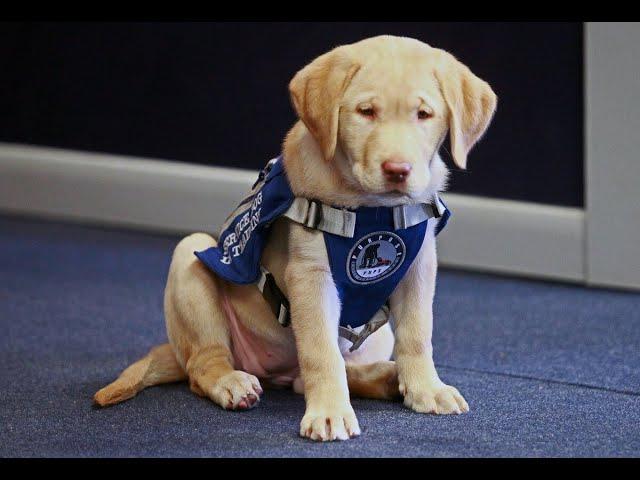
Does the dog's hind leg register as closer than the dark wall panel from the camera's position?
Yes

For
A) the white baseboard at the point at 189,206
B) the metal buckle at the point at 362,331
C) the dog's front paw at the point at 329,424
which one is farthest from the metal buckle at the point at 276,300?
the white baseboard at the point at 189,206

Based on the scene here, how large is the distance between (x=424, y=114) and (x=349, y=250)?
0.34 meters

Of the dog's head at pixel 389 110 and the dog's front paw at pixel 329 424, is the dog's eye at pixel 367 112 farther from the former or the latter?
→ the dog's front paw at pixel 329 424

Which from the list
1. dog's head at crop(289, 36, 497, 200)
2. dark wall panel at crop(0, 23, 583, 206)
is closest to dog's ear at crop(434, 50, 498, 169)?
dog's head at crop(289, 36, 497, 200)

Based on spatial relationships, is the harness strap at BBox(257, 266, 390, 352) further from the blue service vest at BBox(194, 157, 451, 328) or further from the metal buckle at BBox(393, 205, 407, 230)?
the metal buckle at BBox(393, 205, 407, 230)

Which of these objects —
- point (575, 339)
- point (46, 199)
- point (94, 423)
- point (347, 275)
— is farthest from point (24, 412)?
point (46, 199)

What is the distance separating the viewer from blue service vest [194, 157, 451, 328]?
2693mm

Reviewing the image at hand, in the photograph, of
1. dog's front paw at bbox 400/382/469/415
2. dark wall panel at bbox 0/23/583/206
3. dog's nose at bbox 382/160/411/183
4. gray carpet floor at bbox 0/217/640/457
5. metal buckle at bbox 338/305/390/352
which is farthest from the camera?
dark wall panel at bbox 0/23/583/206

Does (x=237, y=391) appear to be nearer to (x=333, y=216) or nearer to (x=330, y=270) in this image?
(x=330, y=270)

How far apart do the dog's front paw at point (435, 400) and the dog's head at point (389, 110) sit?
468 mm

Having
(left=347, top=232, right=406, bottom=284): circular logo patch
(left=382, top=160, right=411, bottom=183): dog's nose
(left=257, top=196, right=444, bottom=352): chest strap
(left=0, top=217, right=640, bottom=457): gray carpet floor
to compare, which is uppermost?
(left=382, top=160, right=411, bottom=183): dog's nose

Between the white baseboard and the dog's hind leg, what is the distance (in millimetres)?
1745

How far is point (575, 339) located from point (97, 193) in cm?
248
